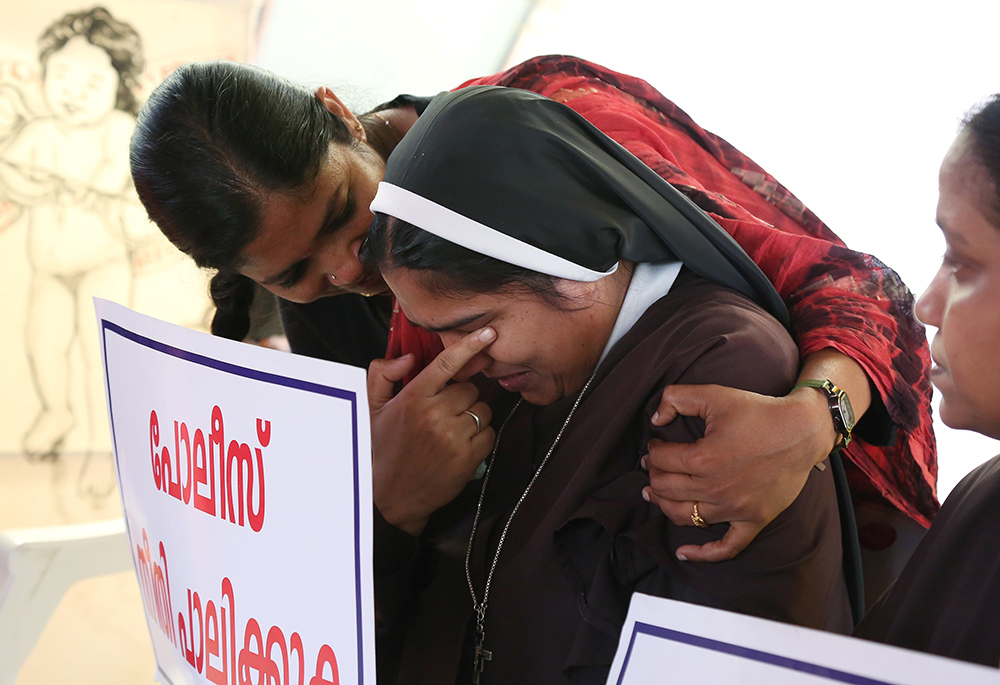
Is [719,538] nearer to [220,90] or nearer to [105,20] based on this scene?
[220,90]

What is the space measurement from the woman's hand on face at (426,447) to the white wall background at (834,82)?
0.71m

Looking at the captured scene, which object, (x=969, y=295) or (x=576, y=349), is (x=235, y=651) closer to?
(x=576, y=349)

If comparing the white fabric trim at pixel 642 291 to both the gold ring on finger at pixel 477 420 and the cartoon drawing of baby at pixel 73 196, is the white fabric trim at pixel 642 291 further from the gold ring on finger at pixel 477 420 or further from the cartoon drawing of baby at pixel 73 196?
the cartoon drawing of baby at pixel 73 196

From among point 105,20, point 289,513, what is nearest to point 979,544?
point 289,513

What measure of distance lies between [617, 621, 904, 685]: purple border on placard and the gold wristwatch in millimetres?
431

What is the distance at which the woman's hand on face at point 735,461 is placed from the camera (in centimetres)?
73

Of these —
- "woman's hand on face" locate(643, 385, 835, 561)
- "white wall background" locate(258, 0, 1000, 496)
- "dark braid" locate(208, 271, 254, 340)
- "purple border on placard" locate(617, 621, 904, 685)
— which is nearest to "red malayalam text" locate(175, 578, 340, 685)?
"purple border on placard" locate(617, 621, 904, 685)

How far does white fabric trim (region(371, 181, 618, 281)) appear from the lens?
2.68 feet

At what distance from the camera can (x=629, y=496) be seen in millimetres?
805

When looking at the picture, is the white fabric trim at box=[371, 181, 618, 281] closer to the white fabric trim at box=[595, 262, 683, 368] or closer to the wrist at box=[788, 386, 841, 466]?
the white fabric trim at box=[595, 262, 683, 368]

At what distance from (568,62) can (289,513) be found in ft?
3.12

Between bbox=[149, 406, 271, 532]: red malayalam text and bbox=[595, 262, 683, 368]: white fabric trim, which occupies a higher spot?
bbox=[595, 262, 683, 368]: white fabric trim

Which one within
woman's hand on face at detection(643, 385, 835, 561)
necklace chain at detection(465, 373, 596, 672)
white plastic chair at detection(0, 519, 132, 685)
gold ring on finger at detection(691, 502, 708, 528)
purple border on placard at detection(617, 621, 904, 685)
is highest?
purple border on placard at detection(617, 621, 904, 685)

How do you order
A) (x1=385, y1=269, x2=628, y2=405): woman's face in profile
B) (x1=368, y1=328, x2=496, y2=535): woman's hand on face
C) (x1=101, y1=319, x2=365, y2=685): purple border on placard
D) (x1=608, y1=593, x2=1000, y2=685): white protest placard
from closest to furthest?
1. (x1=608, y1=593, x2=1000, y2=685): white protest placard
2. (x1=101, y1=319, x2=365, y2=685): purple border on placard
3. (x1=385, y1=269, x2=628, y2=405): woman's face in profile
4. (x1=368, y1=328, x2=496, y2=535): woman's hand on face
